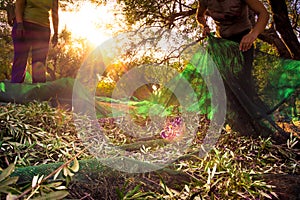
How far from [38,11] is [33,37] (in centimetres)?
29

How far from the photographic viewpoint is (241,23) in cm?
257

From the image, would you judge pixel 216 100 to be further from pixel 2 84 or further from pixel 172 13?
pixel 172 13

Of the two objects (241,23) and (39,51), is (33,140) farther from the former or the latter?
(39,51)

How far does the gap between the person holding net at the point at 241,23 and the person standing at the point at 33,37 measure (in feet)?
5.71

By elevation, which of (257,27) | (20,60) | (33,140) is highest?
(257,27)

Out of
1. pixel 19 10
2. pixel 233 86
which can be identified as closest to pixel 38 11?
pixel 19 10

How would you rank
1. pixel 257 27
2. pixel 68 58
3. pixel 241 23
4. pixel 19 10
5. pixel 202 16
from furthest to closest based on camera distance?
pixel 68 58 → pixel 19 10 → pixel 202 16 → pixel 241 23 → pixel 257 27

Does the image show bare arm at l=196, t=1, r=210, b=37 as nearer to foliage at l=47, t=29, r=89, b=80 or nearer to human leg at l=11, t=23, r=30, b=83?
human leg at l=11, t=23, r=30, b=83

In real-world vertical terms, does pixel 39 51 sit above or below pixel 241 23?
below

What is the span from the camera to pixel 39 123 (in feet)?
6.41

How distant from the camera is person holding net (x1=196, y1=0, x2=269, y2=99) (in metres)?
2.21

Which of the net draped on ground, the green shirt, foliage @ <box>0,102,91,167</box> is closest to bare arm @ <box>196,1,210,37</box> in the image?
the net draped on ground

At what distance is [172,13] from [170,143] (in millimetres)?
5342

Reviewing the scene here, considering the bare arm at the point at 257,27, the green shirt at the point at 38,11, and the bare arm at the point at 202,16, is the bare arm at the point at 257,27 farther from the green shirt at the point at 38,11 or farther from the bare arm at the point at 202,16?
the green shirt at the point at 38,11
